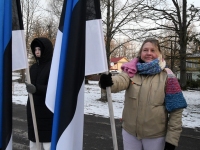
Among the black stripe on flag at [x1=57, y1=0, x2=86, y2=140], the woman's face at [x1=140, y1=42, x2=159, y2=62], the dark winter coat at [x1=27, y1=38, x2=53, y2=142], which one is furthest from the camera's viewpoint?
the dark winter coat at [x1=27, y1=38, x2=53, y2=142]

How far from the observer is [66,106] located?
2.06 meters

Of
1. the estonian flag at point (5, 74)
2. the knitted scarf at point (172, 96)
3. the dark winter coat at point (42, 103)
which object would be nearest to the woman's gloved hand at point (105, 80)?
the knitted scarf at point (172, 96)

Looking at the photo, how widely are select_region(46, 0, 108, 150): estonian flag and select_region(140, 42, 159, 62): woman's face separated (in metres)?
0.49

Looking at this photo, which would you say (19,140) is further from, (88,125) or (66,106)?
(66,106)

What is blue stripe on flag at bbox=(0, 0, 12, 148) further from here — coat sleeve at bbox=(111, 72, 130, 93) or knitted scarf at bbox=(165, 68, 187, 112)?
knitted scarf at bbox=(165, 68, 187, 112)

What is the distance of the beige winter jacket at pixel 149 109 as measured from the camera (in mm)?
2312

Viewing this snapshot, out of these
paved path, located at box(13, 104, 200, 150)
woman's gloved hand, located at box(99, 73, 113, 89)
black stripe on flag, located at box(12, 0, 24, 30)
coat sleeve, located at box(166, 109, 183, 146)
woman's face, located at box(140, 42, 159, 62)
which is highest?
black stripe on flag, located at box(12, 0, 24, 30)

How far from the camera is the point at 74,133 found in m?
2.14

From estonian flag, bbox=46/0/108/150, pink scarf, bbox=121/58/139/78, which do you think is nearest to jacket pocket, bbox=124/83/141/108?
pink scarf, bbox=121/58/139/78

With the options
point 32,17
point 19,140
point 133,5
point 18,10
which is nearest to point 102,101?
point 133,5

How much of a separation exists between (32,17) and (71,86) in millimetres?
23255

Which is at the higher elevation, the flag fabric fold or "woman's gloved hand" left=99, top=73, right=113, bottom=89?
the flag fabric fold

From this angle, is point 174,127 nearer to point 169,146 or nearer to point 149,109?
point 169,146

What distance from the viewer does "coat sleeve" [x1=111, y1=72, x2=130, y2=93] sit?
7.73ft
